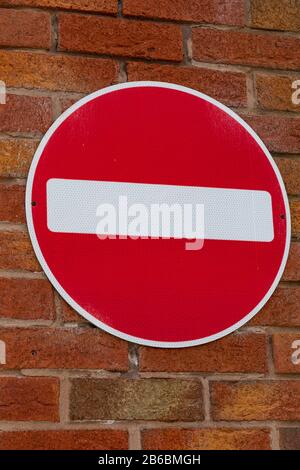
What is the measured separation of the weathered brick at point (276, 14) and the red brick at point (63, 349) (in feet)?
2.33

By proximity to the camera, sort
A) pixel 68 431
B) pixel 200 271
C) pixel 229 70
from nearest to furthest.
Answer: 1. pixel 68 431
2. pixel 200 271
3. pixel 229 70

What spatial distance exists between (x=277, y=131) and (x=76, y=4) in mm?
455

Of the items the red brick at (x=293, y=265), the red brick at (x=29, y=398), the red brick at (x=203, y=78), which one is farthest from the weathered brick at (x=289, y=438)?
the red brick at (x=203, y=78)

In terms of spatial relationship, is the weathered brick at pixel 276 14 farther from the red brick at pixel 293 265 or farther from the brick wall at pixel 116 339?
the red brick at pixel 293 265

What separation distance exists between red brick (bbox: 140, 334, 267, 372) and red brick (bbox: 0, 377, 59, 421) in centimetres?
17

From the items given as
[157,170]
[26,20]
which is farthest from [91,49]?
[157,170]

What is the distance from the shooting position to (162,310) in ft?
5.41

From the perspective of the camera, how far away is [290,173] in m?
1.80

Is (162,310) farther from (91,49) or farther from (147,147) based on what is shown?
(91,49)

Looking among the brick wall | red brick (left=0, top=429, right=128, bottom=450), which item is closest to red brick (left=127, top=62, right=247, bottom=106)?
the brick wall

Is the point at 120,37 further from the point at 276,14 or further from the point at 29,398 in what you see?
the point at 29,398

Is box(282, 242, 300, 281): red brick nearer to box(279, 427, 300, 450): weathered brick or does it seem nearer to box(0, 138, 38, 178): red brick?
box(279, 427, 300, 450): weathered brick

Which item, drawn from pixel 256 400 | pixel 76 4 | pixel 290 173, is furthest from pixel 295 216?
pixel 76 4

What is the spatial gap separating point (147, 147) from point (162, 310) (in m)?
0.30
